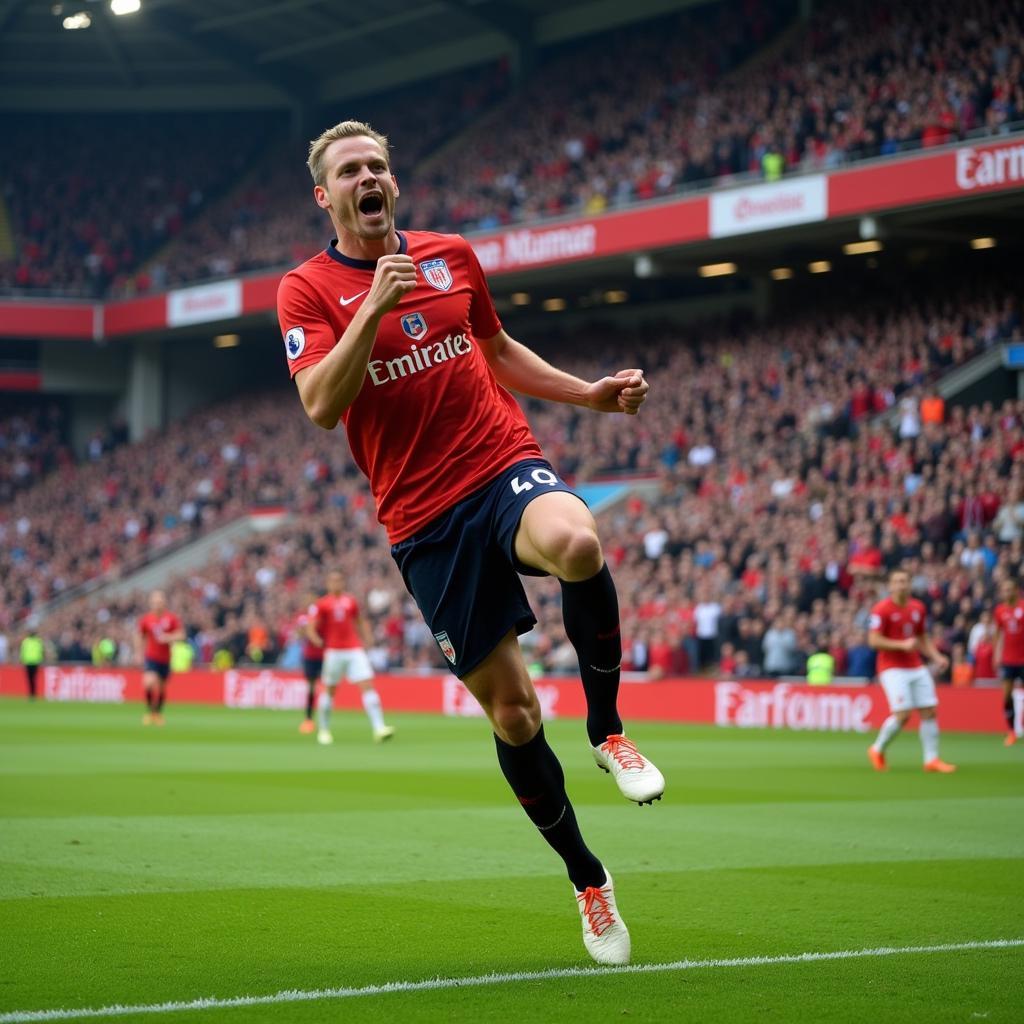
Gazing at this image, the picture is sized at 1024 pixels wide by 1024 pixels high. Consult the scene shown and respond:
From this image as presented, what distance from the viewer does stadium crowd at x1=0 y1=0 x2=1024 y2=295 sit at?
31797mm

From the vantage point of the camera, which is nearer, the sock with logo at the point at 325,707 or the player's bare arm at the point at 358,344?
the player's bare arm at the point at 358,344

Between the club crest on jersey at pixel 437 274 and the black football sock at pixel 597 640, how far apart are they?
4.15 feet

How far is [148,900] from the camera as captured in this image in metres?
8.05

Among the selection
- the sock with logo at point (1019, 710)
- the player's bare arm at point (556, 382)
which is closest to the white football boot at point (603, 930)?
the player's bare arm at point (556, 382)

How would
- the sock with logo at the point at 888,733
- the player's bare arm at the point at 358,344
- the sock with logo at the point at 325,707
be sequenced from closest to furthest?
the player's bare arm at the point at 358,344 → the sock with logo at the point at 888,733 → the sock with logo at the point at 325,707

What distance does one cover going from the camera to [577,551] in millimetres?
5629

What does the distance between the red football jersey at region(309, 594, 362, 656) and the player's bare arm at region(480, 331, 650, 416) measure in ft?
48.1

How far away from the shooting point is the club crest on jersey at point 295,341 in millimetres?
5984

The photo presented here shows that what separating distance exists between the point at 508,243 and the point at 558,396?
1264 inches

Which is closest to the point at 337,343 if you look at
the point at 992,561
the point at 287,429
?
the point at 992,561

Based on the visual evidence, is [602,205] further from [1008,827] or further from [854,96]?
[1008,827]

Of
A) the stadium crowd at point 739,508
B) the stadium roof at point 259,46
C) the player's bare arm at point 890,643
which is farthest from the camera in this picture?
the stadium roof at point 259,46

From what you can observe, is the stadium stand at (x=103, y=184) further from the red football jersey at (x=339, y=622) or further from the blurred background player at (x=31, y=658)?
the red football jersey at (x=339, y=622)

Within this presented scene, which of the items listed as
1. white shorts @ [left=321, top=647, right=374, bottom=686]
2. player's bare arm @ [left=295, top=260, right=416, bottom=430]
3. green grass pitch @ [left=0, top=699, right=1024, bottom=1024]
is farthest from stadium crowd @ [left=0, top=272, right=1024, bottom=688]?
player's bare arm @ [left=295, top=260, right=416, bottom=430]
